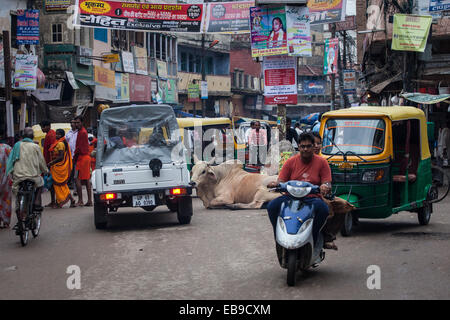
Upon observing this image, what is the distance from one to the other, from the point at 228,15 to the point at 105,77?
1506cm

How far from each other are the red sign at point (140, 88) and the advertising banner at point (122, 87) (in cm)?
60

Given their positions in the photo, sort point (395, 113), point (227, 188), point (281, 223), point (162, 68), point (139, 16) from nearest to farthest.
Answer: point (281, 223) → point (395, 113) → point (227, 188) → point (139, 16) → point (162, 68)

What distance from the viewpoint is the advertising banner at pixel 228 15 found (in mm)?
21750

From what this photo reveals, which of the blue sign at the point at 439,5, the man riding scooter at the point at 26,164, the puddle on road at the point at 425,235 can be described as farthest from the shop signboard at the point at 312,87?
the man riding scooter at the point at 26,164

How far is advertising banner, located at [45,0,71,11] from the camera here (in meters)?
28.7

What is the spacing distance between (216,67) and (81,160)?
43397 millimetres

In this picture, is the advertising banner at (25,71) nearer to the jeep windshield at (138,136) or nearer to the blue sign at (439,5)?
the jeep windshield at (138,136)

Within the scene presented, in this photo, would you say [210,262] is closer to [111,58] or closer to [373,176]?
[373,176]

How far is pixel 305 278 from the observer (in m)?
6.95

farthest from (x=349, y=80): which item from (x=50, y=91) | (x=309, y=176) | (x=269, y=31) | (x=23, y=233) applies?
(x=309, y=176)

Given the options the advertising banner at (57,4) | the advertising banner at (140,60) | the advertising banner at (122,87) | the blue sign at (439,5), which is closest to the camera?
the blue sign at (439,5)

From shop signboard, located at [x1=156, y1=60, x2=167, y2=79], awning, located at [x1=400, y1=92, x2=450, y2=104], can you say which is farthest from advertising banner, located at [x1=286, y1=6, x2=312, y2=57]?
shop signboard, located at [x1=156, y1=60, x2=167, y2=79]

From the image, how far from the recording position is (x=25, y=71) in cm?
2298

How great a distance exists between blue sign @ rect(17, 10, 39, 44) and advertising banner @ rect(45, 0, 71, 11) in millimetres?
5816
